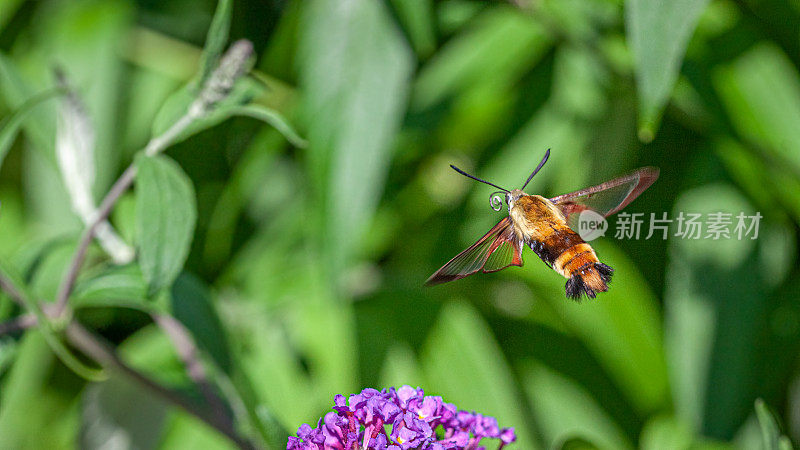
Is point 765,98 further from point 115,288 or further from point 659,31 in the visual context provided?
point 115,288

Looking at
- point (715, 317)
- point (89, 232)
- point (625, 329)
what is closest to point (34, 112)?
point (89, 232)

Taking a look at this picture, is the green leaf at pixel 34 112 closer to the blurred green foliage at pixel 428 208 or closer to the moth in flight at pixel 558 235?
the blurred green foliage at pixel 428 208

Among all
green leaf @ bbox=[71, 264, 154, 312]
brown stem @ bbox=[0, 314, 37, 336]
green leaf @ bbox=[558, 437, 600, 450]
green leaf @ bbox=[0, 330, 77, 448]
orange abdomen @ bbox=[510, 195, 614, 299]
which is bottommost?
green leaf @ bbox=[0, 330, 77, 448]

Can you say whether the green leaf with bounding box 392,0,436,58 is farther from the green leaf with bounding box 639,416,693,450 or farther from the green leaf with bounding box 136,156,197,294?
the green leaf with bounding box 639,416,693,450

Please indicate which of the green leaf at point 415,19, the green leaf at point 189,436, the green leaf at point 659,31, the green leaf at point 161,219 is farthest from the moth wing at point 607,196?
the green leaf at point 189,436

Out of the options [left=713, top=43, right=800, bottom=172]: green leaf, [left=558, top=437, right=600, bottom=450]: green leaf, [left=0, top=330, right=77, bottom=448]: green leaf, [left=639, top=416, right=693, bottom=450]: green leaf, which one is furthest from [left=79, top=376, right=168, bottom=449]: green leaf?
[left=713, top=43, right=800, bottom=172]: green leaf

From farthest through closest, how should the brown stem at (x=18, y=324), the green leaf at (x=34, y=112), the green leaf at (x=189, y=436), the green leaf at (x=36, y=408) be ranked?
the green leaf at (x=36, y=408)
the green leaf at (x=189, y=436)
the green leaf at (x=34, y=112)
the brown stem at (x=18, y=324)

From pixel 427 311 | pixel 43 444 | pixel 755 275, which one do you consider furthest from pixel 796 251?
pixel 43 444
